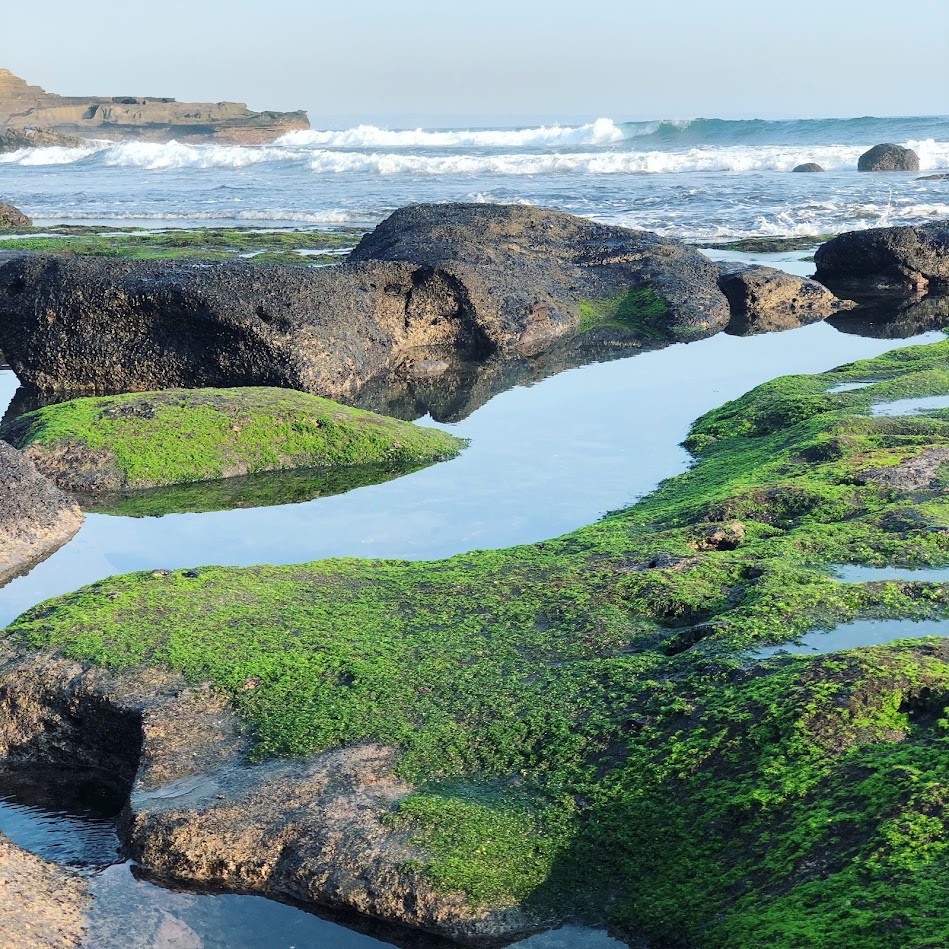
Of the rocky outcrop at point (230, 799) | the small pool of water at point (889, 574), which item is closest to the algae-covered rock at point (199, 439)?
the rocky outcrop at point (230, 799)

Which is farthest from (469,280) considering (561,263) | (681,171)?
(681,171)

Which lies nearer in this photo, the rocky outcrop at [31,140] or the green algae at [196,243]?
the green algae at [196,243]

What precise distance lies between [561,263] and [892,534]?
1081 cm

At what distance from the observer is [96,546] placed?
7621 millimetres

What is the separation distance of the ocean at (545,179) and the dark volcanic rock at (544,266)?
744 cm

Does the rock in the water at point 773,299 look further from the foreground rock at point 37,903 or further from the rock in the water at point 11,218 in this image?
the rock in the water at point 11,218

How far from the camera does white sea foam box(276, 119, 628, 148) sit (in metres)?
69.6

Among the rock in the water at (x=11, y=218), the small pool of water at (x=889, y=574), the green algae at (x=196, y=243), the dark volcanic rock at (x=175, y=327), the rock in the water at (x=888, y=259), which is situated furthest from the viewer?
the rock in the water at (x=11, y=218)

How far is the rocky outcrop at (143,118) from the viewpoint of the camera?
85.6 m

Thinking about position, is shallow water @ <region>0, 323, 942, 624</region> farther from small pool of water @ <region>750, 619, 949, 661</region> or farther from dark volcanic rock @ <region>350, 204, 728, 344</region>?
small pool of water @ <region>750, 619, 949, 661</region>

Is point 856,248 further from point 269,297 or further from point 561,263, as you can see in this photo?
point 269,297

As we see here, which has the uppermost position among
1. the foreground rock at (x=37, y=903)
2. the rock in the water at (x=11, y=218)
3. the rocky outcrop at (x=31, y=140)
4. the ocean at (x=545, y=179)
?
the rocky outcrop at (x=31, y=140)

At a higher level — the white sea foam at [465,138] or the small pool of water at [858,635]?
the white sea foam at [465,138]

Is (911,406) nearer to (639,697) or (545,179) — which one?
(639,697)
